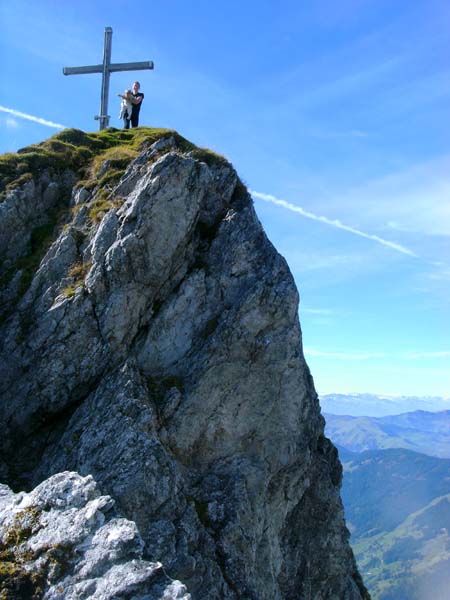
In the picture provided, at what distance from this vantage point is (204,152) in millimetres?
27906

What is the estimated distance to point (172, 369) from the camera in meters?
22.7

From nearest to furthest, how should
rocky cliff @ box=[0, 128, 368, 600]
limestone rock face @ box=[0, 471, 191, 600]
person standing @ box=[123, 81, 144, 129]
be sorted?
1. limestone rock face @ box=[0, 471, 191, 600]
2. rocky cliff @ box=[0, 128, 368, 600]
3. person standing @ box=[123, 81, 144, 129]

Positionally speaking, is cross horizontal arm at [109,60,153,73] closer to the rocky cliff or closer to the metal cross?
the metal cross

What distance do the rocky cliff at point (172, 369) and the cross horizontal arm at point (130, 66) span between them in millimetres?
9296

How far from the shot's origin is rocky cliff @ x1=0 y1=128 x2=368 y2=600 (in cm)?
1927

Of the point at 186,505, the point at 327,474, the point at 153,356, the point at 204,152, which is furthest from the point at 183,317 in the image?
the point at 327,474

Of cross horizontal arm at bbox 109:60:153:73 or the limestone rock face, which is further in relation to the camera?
cross horizontal arm at bbox 109:60:153:73

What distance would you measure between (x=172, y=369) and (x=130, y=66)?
21.7 metres

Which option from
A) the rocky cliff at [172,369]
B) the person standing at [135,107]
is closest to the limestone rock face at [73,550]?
the rocky cliff at [172,369]

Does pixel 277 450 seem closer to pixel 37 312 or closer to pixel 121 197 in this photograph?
pixel 37 312

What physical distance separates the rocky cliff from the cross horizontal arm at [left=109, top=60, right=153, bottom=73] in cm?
930

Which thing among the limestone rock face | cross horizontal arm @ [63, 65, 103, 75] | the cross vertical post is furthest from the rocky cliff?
cross horizontal arm @ [63, 65, 103, 75]

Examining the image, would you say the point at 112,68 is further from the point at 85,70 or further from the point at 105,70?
the point at 85,70

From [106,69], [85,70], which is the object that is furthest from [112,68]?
[85,70]
